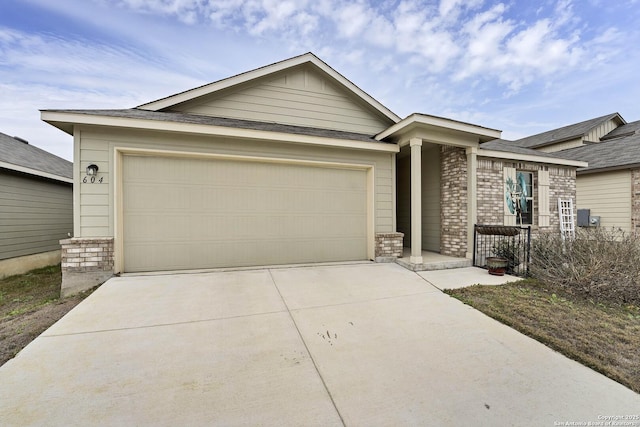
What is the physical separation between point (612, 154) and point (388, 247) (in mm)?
11493

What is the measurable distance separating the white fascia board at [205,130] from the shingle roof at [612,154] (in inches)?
378

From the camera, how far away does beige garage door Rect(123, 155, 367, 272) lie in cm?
491

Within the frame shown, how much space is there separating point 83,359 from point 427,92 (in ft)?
48.7

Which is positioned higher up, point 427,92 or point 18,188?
point 427,92

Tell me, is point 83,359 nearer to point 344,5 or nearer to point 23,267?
point 23,267

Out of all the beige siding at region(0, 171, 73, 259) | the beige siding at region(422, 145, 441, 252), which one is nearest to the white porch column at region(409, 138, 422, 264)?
the beige siding at region(422, 145, 441, 252)

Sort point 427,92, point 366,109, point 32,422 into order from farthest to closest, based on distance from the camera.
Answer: point 427,92 < point 366,109 < point 32,422

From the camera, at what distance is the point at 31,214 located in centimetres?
712

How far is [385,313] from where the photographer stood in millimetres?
3500

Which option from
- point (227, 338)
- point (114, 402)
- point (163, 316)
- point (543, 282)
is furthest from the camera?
point (543, 282)

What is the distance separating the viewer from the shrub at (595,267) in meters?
4.13

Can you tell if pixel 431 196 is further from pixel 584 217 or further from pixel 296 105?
pixel 584 217

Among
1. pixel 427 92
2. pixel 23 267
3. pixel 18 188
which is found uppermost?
pixel 427 92

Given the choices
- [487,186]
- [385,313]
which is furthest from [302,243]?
[487,186]
